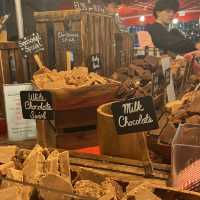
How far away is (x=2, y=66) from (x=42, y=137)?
1161 mm

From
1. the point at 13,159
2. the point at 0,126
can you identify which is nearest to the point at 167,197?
Result: the point at 13,159

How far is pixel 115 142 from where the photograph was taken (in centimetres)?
168

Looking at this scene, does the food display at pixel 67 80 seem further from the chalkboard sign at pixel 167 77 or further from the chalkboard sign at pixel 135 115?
the chalkboard sign at pixel 135 115

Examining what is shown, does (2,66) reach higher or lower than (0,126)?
higher

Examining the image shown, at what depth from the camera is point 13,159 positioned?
1661mm

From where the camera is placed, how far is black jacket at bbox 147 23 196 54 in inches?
116

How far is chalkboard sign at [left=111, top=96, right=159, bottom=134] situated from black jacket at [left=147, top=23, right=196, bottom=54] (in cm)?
160

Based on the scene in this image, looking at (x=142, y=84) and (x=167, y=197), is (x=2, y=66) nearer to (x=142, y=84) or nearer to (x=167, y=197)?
(x=142, y=84)

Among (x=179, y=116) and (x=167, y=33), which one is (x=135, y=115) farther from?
(x=167, y=33)

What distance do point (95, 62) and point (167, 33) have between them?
661 mm

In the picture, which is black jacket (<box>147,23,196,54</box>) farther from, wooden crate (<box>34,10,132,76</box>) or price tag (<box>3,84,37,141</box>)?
price tag (<box>3,84,37,141</box>)

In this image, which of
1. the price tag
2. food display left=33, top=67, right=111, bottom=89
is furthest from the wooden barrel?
the price tag

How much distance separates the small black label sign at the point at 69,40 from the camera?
3.11 metres

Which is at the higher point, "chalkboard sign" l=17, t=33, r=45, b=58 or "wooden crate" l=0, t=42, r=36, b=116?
"chalkboard sign" l=17, t=33, r=45, b=58
